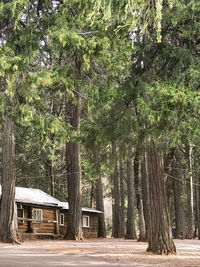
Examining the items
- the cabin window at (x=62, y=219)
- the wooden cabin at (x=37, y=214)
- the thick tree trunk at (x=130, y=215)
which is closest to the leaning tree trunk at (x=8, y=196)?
the wooden cabin at (x=37, y=214)

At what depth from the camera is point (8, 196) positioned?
22016mm

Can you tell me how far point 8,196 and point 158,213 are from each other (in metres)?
9.29

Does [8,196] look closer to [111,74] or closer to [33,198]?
[33,198]

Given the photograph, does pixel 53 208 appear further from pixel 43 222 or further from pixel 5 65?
pixel 5 65

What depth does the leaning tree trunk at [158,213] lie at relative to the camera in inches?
595

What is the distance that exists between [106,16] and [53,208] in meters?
28.2

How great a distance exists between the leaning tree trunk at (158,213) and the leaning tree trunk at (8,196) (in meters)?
8.40

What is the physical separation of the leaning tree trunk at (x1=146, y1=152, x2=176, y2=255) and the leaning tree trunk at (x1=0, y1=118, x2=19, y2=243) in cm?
840

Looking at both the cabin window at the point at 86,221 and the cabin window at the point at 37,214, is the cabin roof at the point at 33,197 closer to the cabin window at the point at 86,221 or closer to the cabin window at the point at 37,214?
the cabin window at the point at 37,214

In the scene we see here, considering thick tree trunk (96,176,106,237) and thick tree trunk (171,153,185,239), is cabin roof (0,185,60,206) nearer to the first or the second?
thick tree trunk (96,176,106,237)

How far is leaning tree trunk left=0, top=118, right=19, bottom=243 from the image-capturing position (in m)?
21.6

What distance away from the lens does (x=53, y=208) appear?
34281 mm

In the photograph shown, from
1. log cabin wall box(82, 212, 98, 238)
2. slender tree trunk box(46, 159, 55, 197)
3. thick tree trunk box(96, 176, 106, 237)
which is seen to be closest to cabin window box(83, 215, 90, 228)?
log cabin wall box(82, 212, 98, 238)

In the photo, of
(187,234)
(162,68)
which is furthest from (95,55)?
(187,234)
